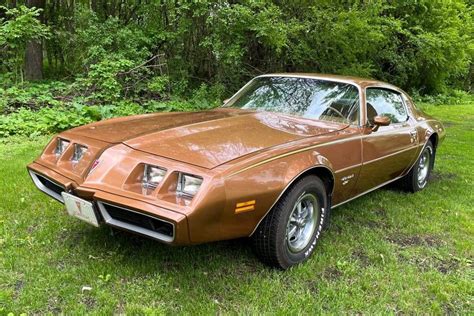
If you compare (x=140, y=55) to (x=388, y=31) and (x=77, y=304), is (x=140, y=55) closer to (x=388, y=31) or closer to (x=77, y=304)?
(x=388, y=31)

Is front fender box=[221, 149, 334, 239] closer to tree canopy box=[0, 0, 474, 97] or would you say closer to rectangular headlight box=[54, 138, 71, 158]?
rectangular headlight box=[54, 138, 71, 158]

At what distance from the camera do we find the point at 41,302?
2.70m

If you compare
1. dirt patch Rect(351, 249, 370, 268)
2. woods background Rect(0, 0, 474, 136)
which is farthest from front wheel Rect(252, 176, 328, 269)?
woods background Rect(0, 0, 474, 136)

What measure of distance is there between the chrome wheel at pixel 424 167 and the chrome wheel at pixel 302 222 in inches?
98.8

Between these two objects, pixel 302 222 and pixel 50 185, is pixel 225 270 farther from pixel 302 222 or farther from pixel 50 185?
pixel 50 185

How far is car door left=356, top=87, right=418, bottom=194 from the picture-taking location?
4.11m

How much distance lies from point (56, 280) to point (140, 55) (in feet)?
26.0

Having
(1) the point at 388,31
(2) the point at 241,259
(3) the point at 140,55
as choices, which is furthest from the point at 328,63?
(2) the point at 241,259

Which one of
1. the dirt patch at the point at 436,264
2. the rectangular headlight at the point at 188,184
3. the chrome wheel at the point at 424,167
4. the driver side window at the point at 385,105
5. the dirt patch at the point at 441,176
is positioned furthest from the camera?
→ the dirt patch at the point at 441,176

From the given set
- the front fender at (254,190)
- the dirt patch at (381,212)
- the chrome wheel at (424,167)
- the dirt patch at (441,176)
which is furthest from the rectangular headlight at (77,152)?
the dirt patch at (441,176)

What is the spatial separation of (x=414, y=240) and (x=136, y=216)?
101 inches

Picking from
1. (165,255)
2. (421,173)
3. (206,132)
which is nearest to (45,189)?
(165,255)

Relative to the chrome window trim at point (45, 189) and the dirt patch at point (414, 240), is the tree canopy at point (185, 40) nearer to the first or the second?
the chrome window trim at point (45, 189)

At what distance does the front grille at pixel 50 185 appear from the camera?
3.28 metres
